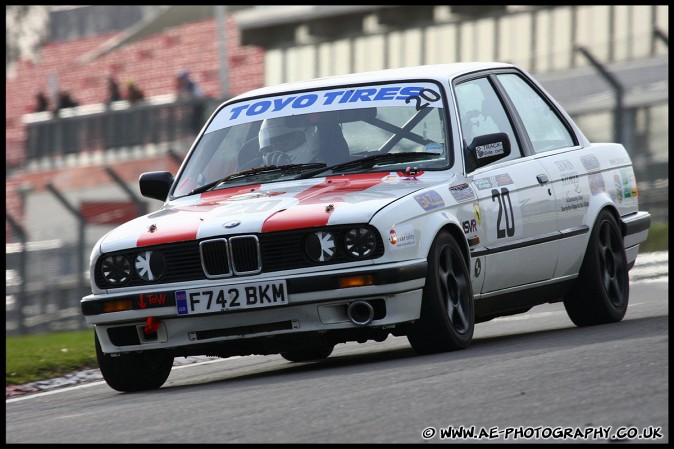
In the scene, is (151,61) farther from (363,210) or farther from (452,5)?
(363,210)

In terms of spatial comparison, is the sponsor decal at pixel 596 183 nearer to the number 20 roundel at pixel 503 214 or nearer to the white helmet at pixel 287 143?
the number 20 roundel at pixel 503 214

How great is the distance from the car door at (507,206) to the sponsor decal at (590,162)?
58 cm

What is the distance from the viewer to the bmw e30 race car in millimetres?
7906

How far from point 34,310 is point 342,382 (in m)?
10.8

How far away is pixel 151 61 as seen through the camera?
159 ft

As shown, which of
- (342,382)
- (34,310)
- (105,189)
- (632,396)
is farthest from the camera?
(105,189)

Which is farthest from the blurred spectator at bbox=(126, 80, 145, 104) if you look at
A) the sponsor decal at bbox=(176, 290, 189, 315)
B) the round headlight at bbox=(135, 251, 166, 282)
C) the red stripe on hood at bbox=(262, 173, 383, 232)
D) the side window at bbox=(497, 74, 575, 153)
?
the sponsor decal at bbox=(176, 290, 189, 315)

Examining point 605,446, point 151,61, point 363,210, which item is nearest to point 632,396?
point 605,446

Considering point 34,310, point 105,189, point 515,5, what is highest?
point 515,5

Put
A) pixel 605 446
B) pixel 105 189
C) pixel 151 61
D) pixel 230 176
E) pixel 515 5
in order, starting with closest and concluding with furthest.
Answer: pixel 605 446, pixel 230 176, pixel 105 189, pixel 515 5, pixel 151 61

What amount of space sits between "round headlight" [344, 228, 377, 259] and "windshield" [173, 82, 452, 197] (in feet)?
3.05

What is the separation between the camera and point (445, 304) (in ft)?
27.0

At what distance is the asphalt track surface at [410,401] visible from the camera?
5633mm

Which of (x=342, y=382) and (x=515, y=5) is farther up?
(x=515, y=5)
